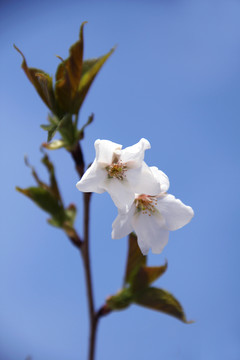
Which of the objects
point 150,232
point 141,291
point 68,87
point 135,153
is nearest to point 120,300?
point 141,291

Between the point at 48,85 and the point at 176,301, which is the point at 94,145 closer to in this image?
the point at 48,85

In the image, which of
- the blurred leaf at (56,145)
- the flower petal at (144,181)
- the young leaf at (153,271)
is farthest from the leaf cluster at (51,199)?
the flower petal at (144,181)

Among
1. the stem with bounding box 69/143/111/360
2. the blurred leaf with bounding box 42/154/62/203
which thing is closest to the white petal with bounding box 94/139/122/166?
the stem with bounding box 69/143/111/360

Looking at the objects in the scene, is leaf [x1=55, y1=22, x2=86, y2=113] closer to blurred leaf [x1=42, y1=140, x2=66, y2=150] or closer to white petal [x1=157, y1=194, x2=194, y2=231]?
blurred leaf [x1=42, y1=140, x2=66, y2=150]

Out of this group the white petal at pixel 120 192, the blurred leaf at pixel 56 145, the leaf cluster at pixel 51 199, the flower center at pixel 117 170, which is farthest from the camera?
the leaf cluster at pixel 51 199

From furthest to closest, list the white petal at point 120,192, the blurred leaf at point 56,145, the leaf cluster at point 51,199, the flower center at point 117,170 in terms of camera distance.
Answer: the leaf cluster at point 51,199
the blurred leaf at point 56,145
the flower center at point 117,170
the white petal at point 120,192

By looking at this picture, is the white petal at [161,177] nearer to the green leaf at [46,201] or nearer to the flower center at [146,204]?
the flower center at [146,204]

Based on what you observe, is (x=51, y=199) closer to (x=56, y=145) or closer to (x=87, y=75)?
(x=56, y=145)
